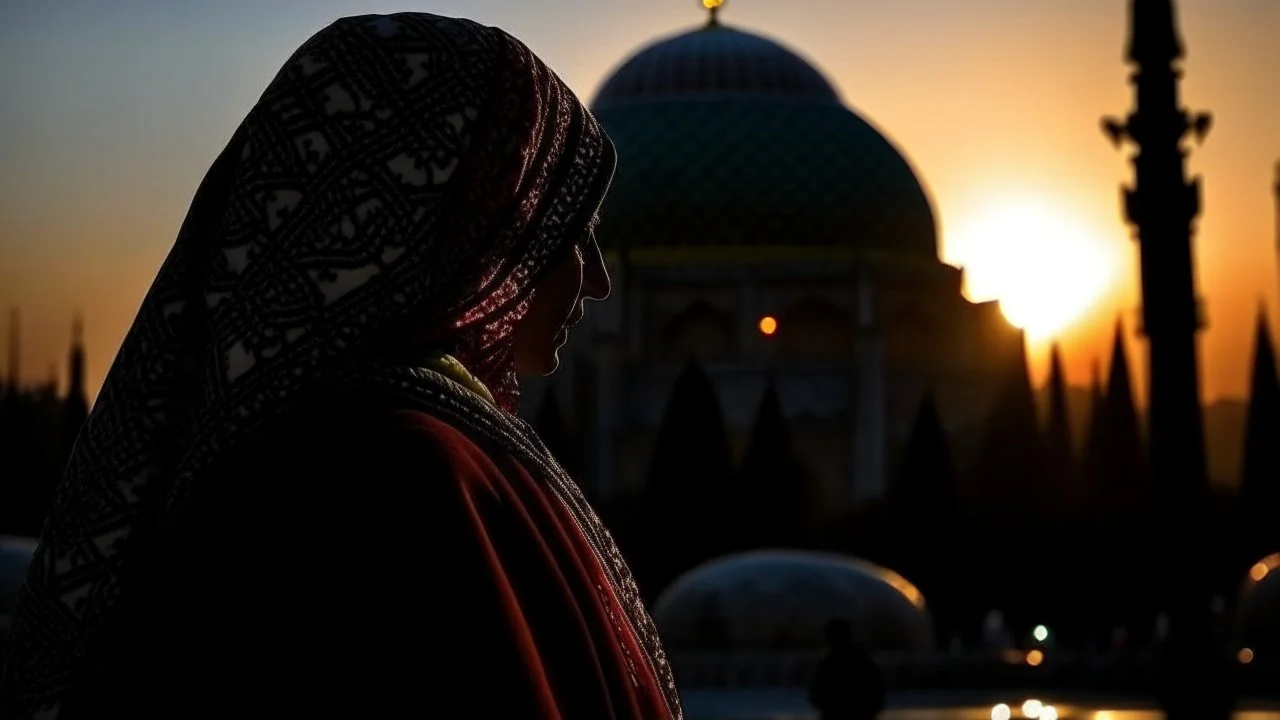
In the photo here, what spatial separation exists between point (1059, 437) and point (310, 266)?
45144 millimetres

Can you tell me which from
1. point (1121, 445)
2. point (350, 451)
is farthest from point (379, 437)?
point (1121, 445)

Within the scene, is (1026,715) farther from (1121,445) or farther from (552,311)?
Answer: (1121,445)

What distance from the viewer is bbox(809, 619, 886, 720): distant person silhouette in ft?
37.1

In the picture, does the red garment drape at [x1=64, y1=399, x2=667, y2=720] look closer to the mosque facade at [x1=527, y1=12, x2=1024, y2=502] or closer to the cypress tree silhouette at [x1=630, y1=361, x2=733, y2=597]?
the cypress tree silhouette at [x1=630, y1=361, x2=733, y2=597]

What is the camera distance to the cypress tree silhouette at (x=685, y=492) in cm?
3603

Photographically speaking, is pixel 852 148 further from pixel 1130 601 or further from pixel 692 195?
pixel 1130 601

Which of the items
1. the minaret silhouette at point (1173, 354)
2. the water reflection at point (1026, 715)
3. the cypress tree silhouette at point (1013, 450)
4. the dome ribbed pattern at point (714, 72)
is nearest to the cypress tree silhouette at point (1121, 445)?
the cypress tree silhouette at point (1013, 450)

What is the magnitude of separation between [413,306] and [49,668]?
0.42m

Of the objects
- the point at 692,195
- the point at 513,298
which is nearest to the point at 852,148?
the point at 692,195

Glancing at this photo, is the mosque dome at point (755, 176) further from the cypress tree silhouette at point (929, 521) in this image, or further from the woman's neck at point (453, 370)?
the woman's neck at point (453, 370)

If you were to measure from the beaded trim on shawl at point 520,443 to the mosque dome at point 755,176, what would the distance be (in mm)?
45711

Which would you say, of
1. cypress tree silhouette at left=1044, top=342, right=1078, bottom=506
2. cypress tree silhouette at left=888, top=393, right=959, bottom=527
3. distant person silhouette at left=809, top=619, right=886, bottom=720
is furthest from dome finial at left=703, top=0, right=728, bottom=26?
distant person silhouette at left=809, top=619, right=886, bottom=720

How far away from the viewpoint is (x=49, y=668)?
2.14 meters

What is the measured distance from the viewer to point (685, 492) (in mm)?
37312
